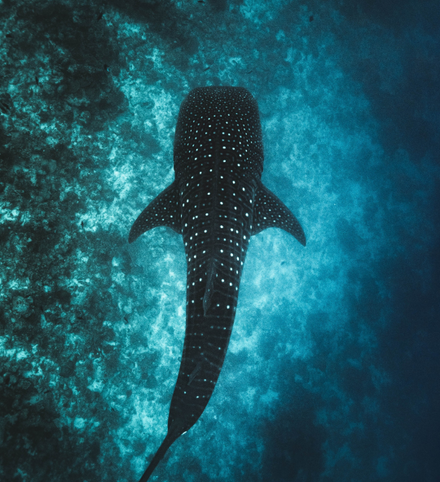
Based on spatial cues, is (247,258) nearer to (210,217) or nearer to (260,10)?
(210,217)

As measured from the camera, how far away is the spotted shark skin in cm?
263

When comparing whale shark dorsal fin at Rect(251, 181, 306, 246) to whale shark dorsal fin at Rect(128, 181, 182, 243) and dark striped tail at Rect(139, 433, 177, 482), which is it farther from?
dark striped tail at Rect(139, 433, 177, 482)

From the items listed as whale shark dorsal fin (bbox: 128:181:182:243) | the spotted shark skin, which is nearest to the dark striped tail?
the spotted shark skin

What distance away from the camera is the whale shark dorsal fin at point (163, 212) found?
11.4 ft

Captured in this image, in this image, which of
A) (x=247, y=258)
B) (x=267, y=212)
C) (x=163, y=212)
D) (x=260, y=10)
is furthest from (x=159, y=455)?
(x=260, y=10)

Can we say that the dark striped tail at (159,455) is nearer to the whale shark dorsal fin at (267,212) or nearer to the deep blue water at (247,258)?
the deep blue water at (247,258)

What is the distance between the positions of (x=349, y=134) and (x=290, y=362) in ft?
14.7

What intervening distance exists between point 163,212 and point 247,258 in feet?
6.19

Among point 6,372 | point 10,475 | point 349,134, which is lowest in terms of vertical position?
point 10,475

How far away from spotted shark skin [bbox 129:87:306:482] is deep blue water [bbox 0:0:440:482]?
144 cm

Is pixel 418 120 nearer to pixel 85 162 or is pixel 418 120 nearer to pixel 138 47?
pixel 138 47

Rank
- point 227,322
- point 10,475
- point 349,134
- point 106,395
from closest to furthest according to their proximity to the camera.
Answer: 1. point 227,322
2. point 10,475
3. point 106,395
4. point 349,134

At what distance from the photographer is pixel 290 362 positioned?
16.4 ft

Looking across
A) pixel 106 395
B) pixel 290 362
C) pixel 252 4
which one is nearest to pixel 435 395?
pixel 290 362
